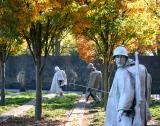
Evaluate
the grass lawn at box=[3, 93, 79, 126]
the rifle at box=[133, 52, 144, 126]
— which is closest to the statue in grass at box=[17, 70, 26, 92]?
the grass lawn at box=[3, 93, 79, 126]

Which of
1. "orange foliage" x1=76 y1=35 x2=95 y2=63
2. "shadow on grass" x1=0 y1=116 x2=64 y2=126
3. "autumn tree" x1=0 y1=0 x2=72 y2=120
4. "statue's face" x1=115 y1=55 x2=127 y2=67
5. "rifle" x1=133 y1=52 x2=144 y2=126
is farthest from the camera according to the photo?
"orange foliage" x1=76 y1=35 x2=95 y2=63

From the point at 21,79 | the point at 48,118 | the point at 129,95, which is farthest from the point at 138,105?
the point at 21,79

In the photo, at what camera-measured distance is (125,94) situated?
8297 mm

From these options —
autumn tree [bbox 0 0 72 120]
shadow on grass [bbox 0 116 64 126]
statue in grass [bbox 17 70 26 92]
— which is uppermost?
autumn tree [bbox 0 0 72 120]

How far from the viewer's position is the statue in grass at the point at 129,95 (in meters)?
8.22

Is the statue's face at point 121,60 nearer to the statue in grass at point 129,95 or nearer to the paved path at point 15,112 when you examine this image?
the statue in grass at point 129,95

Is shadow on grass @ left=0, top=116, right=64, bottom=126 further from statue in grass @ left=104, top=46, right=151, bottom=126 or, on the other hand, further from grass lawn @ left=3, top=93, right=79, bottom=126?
statue in grass @ left=104, top=46, right=151, bottom=126

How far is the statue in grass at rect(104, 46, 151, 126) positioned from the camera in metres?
8.22

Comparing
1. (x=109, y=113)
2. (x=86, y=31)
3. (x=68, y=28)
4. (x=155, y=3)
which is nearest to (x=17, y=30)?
(x=68, y=28)

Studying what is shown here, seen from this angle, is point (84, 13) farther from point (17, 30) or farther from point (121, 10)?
point (121, 10)

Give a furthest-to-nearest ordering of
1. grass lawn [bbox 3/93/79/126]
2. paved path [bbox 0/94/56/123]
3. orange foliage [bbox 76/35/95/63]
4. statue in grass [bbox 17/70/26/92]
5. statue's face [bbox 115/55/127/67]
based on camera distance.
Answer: statue in grass [bbox 17/70/26/92] < orange foliage [bbox 76/35/95/63] < paved path [bbox 0/94/56/123] < grass lawn [bbox 3/93/79/126] < statue's face [bbox 115/55/127/67]

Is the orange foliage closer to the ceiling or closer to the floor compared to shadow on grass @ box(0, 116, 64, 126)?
closer to the ceiling

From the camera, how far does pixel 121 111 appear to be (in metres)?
8.30

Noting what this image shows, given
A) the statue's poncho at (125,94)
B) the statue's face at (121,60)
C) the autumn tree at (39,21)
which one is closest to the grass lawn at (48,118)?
the autumn tree at (39,21)
